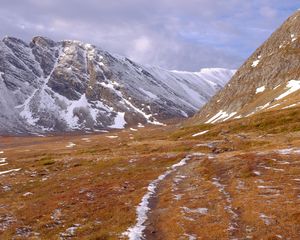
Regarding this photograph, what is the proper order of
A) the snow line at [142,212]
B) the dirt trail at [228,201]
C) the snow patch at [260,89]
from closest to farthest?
the dirt trail at [228,201] → the snow line at [142,212] → the snow patch at [260,89]

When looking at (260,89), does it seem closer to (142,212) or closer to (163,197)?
(163,197)

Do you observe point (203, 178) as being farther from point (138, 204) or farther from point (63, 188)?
point (63, 188)

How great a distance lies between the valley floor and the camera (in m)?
36.0

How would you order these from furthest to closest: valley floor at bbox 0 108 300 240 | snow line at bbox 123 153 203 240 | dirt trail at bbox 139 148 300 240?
valley floor at bbox 0 108 300 240
snow line at bbox 123 153 203 240
dirt trail at bbox 139 148 300 240

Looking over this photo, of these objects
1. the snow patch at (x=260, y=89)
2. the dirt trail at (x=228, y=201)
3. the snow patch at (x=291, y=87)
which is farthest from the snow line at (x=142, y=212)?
the snow patch at (x=260, y=89)

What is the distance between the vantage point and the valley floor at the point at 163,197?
36.0 metres

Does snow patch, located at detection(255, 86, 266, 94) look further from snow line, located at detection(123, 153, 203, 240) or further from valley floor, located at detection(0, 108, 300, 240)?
snow line, located at detection(123, 153, 203, 240)

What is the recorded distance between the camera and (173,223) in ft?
123

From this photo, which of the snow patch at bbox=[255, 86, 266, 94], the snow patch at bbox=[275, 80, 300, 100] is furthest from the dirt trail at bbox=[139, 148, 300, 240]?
the snow patch at bbox=[255, 86, 266, 94]

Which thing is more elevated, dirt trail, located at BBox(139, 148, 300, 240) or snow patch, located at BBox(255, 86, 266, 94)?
snow patch, located at BBox(255, 86, 266, 94)

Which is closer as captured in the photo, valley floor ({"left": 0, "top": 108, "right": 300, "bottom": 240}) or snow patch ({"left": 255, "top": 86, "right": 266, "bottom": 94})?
valley floor ({"left": 0, "top": 108, "right": 300, "bottom": 240})

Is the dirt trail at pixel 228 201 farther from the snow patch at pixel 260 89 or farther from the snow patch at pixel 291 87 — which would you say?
the snow patch at pixel 260 89

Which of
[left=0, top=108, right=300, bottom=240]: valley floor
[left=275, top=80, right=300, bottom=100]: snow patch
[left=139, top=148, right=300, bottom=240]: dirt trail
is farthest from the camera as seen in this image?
[left=275, top=80, right=300, bottom=100]: snow patch

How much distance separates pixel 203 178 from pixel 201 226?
23071 mm
